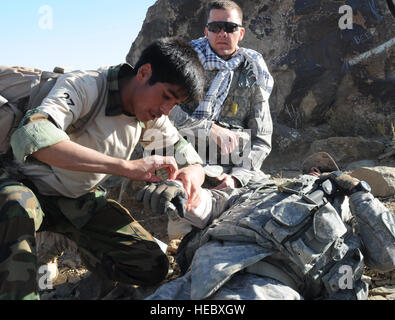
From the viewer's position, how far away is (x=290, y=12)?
7871 millimetres

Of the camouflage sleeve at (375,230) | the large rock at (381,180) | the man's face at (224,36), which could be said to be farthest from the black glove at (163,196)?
the large rock at (381,180)

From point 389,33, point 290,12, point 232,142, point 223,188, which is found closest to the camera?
point 223,188

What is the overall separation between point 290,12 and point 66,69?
6.36 meters

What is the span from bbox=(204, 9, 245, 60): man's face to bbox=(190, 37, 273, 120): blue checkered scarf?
59mm

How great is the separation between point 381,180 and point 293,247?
2.41 meters

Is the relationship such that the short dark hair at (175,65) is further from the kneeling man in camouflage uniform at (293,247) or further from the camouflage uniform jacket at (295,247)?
the camouflage uniform jacket at (295,247)

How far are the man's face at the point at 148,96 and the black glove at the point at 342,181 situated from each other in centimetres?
97

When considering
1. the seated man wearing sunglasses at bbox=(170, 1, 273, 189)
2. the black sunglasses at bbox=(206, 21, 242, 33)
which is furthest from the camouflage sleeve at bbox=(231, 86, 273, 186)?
the black sunglasses at bbox=(206, 21, 242, 33)

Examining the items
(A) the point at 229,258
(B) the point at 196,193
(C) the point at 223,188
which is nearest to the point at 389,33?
(C) the point at 223,188

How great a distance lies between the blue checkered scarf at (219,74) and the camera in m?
3.93

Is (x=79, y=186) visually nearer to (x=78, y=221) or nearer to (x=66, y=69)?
(x=78, y=221)

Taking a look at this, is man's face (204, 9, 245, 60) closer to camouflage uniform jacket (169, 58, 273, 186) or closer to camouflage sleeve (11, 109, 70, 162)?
camouflage uniform jacket (169, 58, 273, 186)

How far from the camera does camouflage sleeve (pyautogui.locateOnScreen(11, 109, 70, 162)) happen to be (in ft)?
6.32

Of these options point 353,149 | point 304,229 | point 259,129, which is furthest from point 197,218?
point 353,149
